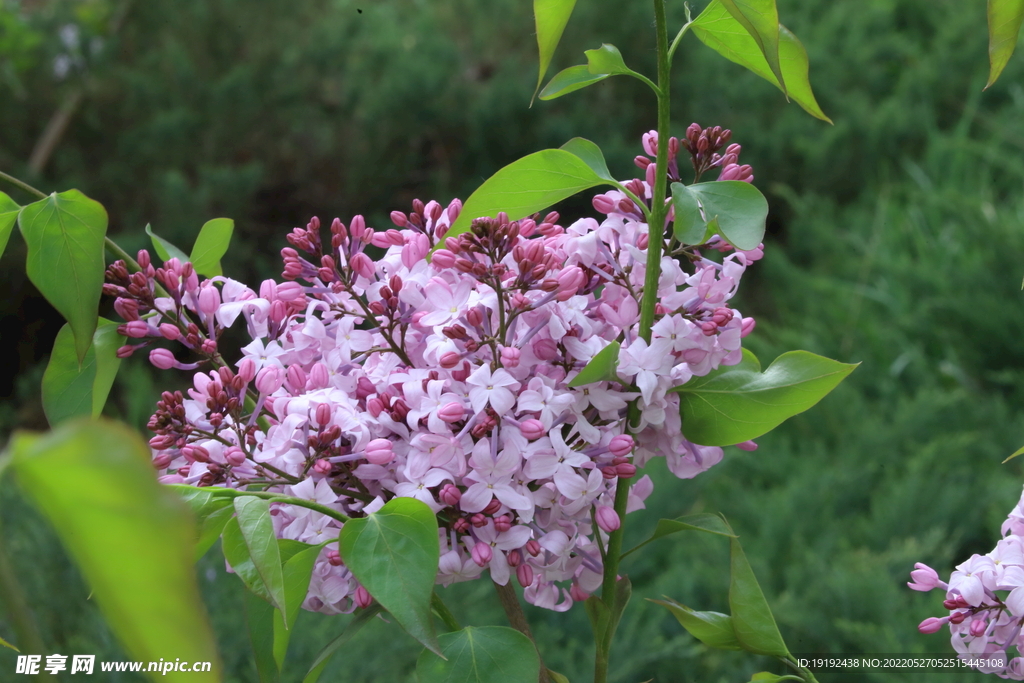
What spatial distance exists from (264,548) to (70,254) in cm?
13

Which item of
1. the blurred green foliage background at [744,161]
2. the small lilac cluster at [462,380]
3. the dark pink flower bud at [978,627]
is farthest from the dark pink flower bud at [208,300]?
the blurred green foliage background at [744,161]

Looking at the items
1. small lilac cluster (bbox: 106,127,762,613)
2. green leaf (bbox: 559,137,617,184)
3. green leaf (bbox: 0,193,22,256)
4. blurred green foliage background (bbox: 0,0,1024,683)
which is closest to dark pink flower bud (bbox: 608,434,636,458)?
small lilac cluster (bbox: 106,127,762,613)

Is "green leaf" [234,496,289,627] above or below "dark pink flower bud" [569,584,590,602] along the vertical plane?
above

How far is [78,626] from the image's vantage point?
3.25 ft

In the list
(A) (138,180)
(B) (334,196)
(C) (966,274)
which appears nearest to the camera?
(C) (966,274)

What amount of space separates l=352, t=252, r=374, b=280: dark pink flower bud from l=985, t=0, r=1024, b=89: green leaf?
0.72ft

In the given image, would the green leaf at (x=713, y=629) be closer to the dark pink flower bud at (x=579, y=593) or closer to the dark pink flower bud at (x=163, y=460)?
the dark pink flower bud at (x=579, y=593)

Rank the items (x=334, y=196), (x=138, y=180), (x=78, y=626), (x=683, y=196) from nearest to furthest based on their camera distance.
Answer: (x=683, y=196) → (x=78, y=626) → (x=138, y=180) → (x=334, y=196)

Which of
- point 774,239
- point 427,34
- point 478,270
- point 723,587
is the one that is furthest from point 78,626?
point 774,239

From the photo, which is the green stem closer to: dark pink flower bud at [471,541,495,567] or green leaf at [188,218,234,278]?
→ dark pink flower bud at [471,541,495,567]

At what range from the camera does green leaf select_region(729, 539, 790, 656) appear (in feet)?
1.12

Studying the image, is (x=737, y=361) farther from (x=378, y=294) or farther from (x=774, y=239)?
(x=774, y=239)

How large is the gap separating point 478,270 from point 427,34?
2.12 metres

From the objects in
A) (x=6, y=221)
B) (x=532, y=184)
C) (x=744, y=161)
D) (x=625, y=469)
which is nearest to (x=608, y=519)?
(x=625, y=469)
